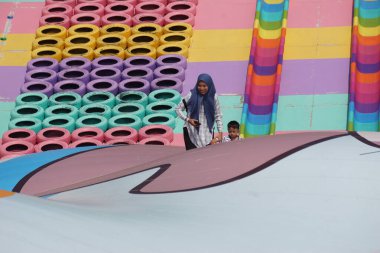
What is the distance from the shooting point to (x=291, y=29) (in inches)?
558

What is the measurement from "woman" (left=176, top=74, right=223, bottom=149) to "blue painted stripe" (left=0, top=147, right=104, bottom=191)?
1.05m

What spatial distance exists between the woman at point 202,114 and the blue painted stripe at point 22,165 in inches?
41.2

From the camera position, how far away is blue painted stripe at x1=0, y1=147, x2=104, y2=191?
9.59 meters

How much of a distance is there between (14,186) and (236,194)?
2381mm

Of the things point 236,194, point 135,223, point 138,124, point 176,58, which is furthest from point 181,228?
point 176,58

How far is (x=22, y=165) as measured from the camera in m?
10.2

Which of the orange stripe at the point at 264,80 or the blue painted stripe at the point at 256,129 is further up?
the orange stripe at the point at 264,80

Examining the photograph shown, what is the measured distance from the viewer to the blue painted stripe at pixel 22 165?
959 cm

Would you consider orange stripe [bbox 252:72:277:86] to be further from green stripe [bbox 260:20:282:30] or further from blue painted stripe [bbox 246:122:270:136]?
green stripe [bbox 260:20:282:30]

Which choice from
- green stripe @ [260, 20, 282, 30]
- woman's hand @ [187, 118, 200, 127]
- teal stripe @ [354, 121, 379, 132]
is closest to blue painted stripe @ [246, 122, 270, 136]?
teal stripe @ [354, 121, 379, 132]

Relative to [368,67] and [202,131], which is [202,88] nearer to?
[202,131]

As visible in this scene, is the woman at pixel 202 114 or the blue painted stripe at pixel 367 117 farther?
the blue painted stripe at pixel 367 117

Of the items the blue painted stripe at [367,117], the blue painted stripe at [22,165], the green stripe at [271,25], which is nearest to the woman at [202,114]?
the blue painted stripe at [22,165]

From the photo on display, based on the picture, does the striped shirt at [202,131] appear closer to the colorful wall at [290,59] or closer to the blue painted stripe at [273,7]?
the colorful wall at [290,59]
